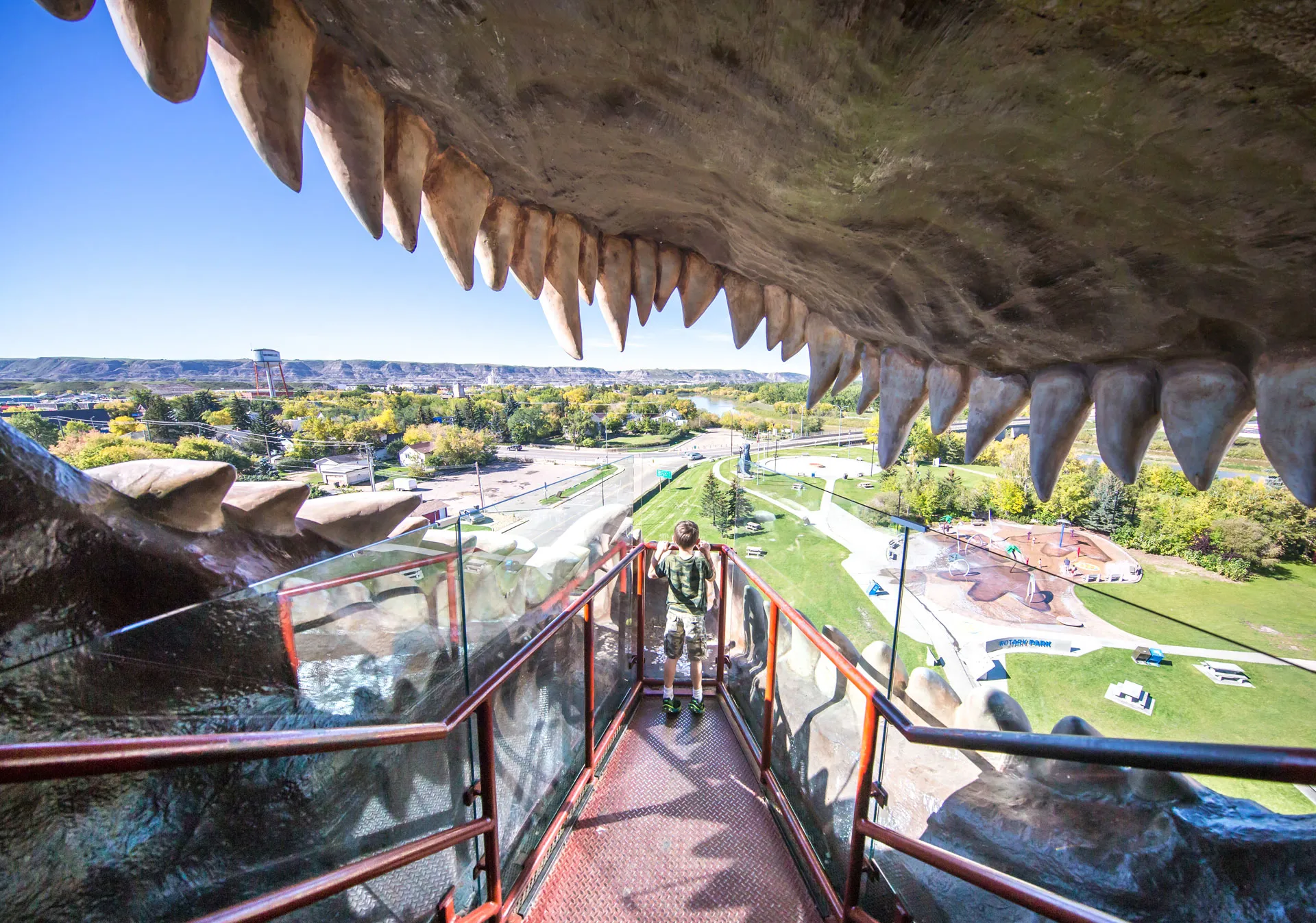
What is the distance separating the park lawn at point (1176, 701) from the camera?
1.40m

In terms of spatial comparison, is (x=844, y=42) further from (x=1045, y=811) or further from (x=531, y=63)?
(x=1045, y=811)

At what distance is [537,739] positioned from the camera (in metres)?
2.02

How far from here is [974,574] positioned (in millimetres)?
2340

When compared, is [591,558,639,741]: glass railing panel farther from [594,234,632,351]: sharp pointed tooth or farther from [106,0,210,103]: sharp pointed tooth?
[106,0,210,103]: sharp pointed tooth

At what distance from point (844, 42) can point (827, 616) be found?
6.57 feet

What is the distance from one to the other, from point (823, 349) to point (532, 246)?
1292mm

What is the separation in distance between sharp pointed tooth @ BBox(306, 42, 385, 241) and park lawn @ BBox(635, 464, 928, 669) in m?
2.05

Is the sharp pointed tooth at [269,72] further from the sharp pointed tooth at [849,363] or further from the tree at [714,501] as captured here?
the tree at [714,501]

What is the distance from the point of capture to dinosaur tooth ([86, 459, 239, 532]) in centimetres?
203

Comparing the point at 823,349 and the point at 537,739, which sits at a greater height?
the point at 823,349

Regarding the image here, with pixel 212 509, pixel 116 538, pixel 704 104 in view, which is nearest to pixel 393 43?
pixel 704 104

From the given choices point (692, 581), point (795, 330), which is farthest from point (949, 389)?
point (692, 581)

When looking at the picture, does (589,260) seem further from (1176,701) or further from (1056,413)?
(1176,701)

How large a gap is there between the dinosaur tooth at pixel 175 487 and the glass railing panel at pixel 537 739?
160 centimetres
